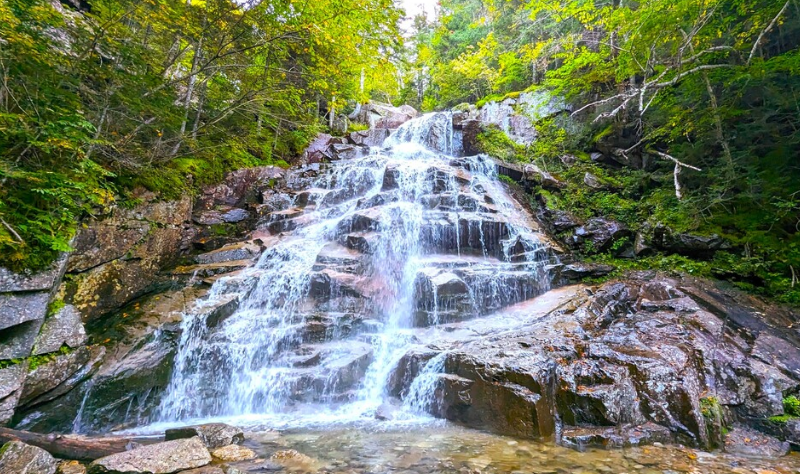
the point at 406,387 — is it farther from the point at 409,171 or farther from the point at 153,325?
the point at 409,171

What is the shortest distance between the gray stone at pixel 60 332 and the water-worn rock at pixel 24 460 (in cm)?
197

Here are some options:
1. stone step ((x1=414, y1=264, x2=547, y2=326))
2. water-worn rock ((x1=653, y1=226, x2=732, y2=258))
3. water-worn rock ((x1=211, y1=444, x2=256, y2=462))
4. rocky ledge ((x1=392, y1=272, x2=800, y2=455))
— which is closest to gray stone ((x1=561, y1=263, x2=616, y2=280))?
stone step ((x1=414, y1=264, x2=547, y2=326))

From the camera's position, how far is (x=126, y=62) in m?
5.83

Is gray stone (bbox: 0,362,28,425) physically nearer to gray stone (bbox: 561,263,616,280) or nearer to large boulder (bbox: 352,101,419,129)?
gray stone (bbox: 561,263,616,280)

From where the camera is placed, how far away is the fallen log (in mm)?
3740

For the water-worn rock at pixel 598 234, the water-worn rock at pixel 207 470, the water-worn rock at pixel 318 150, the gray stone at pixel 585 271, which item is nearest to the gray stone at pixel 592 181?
the water-worn rock at pixel 598 234

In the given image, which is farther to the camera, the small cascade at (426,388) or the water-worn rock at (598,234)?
the water-worn rock at (598,234)

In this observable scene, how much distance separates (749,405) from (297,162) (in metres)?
14.8

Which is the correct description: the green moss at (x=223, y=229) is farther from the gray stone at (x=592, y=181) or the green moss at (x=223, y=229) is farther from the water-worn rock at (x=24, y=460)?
the gray stone at (x=592, y=181)

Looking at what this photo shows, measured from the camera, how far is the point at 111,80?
5.64m

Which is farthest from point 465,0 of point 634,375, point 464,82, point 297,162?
point 634,375

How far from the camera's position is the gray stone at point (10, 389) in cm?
417

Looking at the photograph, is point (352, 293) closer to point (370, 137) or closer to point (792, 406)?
point (792, 406)

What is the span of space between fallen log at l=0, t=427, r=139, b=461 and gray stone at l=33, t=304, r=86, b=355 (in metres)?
1.10
